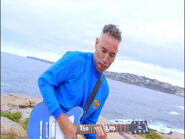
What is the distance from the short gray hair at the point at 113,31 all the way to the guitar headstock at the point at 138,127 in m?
1.47

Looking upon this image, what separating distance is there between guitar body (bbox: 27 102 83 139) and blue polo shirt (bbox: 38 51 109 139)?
12 centimetres

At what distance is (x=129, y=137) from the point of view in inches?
337

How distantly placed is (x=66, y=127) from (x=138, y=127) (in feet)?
4.20

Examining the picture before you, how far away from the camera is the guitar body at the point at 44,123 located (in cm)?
281

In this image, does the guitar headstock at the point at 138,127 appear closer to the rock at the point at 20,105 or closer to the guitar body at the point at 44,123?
the guitar body at the point at 44,123

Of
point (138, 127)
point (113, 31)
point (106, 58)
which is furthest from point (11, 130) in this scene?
point (113, 31)

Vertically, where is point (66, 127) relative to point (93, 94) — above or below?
below

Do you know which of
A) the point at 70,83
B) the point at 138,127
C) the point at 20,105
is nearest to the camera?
the point at 70,83

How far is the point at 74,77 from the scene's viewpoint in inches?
105

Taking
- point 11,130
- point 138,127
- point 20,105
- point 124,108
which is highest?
point 138,127

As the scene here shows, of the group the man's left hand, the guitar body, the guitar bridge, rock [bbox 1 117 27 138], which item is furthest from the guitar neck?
rock [bbox 1 117 27 138]

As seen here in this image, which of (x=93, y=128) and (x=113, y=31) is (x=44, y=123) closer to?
(x=93, y=128)

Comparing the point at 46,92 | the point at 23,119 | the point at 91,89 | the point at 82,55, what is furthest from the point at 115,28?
the point at 23,119

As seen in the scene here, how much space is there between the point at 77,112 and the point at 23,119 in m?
6.87
